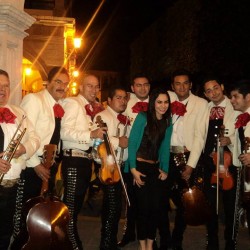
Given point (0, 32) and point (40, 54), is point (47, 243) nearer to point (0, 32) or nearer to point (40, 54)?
point (0, 32)

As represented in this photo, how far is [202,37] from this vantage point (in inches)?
665

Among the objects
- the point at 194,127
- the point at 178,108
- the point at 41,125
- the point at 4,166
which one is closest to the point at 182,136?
the point at 194,127

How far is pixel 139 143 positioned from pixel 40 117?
122 cm

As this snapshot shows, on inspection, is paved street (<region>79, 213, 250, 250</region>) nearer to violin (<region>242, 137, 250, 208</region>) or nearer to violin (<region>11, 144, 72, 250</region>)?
violin (<region>242, 137, 250, 208</region>)

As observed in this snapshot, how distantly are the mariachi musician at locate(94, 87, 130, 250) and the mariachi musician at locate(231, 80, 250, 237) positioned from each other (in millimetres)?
1368

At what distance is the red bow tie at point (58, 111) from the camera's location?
480 cm

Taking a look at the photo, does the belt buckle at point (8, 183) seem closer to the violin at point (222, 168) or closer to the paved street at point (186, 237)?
the paved street at point (186, 237)

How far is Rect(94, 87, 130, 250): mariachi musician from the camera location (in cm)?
514

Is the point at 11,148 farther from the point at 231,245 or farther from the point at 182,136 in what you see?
the point at 231,245

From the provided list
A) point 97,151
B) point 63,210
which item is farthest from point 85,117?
point 63,210

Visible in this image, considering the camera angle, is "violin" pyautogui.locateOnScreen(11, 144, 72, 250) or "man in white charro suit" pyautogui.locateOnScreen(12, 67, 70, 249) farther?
"man in white charro suit" pyautogui.locateOnScreen(12, 67, 70, 249)

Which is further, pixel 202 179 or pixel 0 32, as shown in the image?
pixel 202 179

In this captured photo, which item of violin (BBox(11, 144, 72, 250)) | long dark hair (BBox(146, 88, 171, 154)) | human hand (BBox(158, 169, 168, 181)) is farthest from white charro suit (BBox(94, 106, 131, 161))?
violin (BBox(11, 144, 72, 250))

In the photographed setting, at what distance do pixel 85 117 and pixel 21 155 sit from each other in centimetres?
112
